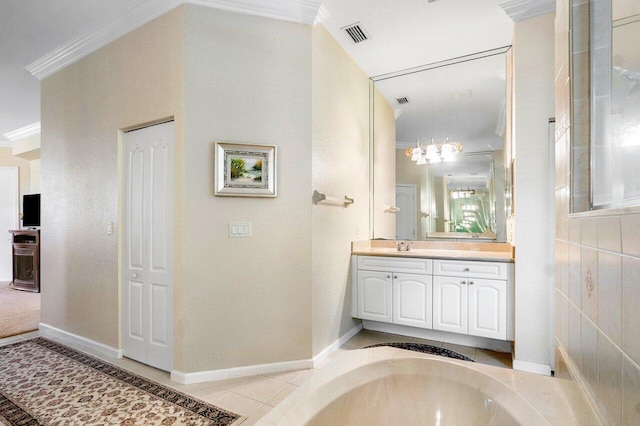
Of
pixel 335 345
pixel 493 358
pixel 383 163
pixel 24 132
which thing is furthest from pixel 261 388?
pixel 24 132

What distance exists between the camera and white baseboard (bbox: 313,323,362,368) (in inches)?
95.8

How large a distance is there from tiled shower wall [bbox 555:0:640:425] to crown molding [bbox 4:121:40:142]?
6.64 m

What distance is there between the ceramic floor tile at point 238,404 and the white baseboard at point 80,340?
3.91 ft

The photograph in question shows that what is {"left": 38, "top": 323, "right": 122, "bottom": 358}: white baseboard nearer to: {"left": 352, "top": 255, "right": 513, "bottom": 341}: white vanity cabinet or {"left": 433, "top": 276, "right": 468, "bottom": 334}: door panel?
{"left": 352, "top": 255, "right": 513, "bottom": 341}: white vanity cabinet

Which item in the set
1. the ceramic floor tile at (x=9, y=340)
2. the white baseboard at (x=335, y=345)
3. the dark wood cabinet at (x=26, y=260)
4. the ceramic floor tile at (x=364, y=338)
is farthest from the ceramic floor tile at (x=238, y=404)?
the dark wood cabinet at (x=26, y=260)

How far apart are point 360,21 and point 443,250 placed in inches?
85.6

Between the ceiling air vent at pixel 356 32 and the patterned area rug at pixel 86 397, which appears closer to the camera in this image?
the patterned area rug at pixel 86 397

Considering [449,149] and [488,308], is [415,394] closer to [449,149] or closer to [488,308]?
[488,308]

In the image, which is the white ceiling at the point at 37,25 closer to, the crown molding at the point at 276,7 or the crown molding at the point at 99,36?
the crown molding at the point at 99,36

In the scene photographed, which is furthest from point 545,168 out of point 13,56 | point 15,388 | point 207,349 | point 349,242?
point 13,56

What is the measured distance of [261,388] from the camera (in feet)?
6.84

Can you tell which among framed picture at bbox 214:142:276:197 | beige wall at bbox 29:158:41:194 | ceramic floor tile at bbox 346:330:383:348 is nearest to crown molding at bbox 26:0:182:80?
framed picture at bbox 214:142:276:197

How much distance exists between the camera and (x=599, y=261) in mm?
708

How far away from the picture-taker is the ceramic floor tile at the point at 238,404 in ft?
6.02
